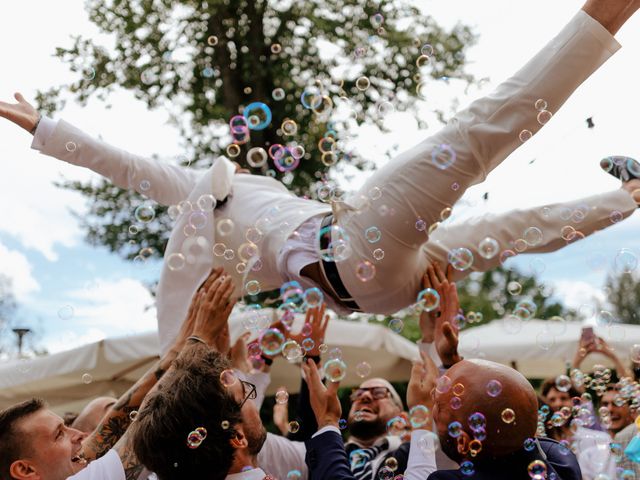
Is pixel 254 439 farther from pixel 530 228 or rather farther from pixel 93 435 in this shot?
pixel 530 228

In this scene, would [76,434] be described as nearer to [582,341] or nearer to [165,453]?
[165,453]

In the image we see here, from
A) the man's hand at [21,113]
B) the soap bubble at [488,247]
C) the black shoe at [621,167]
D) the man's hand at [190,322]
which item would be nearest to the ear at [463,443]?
the soap bubble at [488,247]

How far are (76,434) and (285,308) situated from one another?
1.05 metres

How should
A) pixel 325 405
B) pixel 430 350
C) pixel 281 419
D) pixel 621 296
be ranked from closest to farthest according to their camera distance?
pixel 325 405
pixel 430 350
pixel 281 419
pixel 621 296

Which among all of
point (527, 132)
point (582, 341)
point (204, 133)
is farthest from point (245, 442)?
point (204, 133)

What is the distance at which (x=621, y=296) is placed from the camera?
84.8 feet

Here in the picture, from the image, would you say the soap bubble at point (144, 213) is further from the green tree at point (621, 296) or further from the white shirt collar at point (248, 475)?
the green tree at point (621, 296)

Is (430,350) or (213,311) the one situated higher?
(430,350)

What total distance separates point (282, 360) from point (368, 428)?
135 inches

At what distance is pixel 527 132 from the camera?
2746 mm

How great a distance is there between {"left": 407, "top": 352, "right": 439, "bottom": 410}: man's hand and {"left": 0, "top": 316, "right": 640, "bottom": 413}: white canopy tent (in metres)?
3.37

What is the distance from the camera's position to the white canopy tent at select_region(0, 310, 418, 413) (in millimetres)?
7176

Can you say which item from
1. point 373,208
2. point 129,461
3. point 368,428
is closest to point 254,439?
point 129,461

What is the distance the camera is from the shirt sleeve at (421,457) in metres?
2.73
